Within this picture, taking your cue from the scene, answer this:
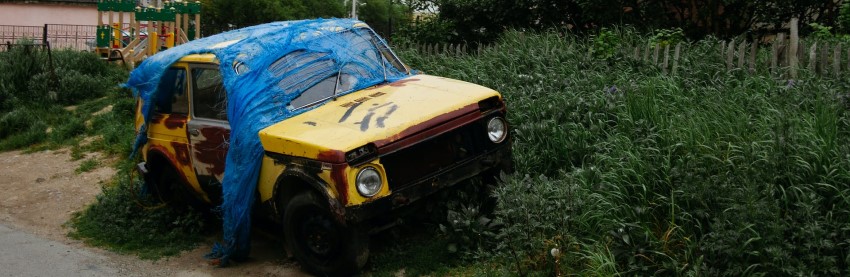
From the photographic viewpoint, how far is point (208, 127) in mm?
7297

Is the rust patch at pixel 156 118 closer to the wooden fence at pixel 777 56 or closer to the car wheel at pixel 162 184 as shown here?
the car wheel at pixel 162 184

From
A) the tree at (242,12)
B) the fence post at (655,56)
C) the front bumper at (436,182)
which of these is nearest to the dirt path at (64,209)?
the front bumper at (436,182)

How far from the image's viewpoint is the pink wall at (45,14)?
127 ft

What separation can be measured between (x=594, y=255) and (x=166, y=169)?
4.75 meters

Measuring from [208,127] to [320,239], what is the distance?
63.6 inches

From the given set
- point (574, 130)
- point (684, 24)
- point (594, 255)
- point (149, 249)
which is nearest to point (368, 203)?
point (594, 255)

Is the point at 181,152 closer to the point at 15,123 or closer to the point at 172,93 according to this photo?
the point at 172,93

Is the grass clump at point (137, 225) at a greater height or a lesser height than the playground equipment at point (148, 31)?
lesser

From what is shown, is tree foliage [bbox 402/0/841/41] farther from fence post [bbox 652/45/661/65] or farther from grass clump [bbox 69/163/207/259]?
grass clump [bbox 69/163/207/259]

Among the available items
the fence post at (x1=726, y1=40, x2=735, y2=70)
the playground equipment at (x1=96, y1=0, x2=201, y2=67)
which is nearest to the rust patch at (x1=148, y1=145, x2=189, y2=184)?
Answer: the fence post at (x1=726, y1=40, x2=735, y2=70)

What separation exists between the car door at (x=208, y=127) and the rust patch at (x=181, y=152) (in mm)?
119

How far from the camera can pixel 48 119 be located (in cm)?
1359

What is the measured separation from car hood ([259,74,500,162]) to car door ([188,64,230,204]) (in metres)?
0.79

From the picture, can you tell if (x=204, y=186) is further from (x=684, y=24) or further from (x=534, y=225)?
(x=684, y=24)
